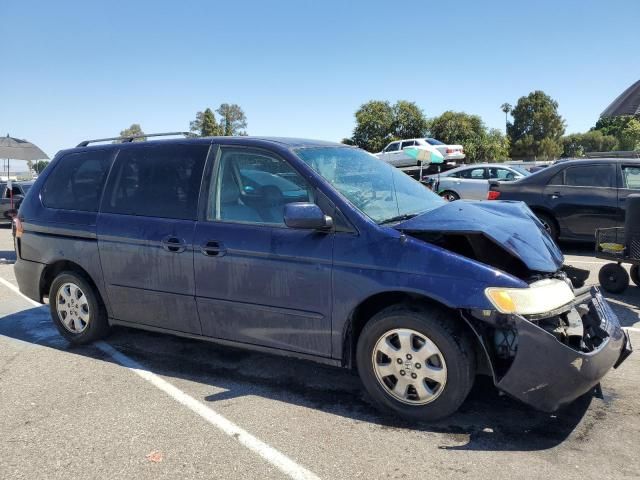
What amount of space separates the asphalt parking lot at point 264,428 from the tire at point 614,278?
7.29ft

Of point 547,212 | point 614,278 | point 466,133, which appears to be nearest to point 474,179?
point 547,212

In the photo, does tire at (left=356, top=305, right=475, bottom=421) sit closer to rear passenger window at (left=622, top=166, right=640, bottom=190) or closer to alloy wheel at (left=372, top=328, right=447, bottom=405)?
alloy wheel at (left=372, top=328, right=447, bottom=405)

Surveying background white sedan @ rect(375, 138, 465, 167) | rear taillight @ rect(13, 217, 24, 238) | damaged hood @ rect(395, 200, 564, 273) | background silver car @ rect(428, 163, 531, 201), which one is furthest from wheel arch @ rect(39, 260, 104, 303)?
background white sedan @ rect(375, 138, 465, 167)

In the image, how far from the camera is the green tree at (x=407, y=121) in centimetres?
3866

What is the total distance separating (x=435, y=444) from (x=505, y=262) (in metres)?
1.17

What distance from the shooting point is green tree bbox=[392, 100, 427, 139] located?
127 ft

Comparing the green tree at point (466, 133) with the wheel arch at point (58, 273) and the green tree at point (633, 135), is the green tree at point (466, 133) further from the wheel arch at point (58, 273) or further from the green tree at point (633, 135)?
the wheel arch at point (58, 273)

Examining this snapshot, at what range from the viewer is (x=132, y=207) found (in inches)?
173

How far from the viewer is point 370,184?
394 centimetres

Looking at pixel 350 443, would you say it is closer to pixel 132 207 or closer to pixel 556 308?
pixel 556 308

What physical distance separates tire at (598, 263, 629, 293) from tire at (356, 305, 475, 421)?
408 centimetres

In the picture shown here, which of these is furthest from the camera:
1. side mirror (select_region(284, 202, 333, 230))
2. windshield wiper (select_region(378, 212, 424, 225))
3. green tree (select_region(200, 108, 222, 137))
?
green tree (select_region(200, 108, 222, 137))

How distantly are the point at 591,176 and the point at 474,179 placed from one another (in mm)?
7467

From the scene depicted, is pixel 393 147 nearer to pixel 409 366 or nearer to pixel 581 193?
pixel 581 193
